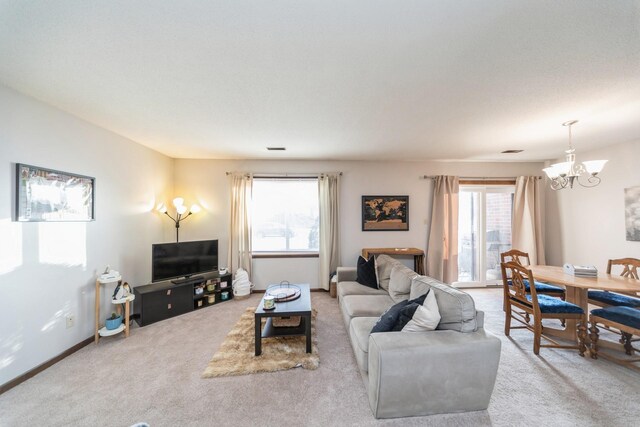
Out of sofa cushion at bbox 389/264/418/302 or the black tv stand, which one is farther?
the black tv stand

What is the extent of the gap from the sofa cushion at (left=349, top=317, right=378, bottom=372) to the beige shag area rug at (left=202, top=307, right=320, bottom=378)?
0.46 meters

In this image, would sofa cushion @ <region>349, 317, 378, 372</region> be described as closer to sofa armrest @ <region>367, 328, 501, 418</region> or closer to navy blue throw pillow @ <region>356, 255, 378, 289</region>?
sofa armrest @ <region>367, 328, 501, 418</region>

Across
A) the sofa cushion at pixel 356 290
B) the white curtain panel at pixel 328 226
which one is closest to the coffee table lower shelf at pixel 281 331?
the sofa cushion at pixel 356 290

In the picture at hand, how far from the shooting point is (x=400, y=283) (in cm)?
270

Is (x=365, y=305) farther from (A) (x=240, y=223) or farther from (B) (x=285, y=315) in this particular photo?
(A) (x=240, y=223)

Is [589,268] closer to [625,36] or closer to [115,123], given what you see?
[625,36]

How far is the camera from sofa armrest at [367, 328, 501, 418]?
62.0 inches

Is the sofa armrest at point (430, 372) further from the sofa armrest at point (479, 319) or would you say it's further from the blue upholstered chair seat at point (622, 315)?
the blue upholstered chair seat at point (622, 315)

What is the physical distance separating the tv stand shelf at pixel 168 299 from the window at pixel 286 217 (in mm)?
1208

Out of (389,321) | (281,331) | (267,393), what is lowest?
(267,393)

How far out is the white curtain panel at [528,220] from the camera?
4.44m

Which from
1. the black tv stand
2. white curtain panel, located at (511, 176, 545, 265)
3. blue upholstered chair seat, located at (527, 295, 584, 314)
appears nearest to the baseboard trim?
the black tv stand

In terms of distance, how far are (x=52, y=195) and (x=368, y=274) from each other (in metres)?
3.70

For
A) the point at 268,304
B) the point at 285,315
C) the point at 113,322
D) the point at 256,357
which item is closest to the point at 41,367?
the point at 113,322
